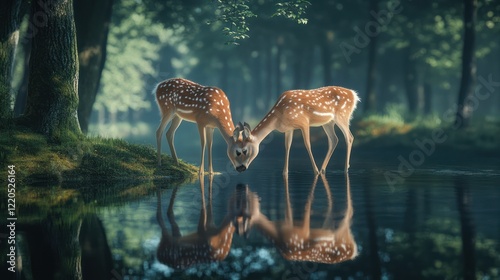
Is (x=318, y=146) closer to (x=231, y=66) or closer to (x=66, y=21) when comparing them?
(x=66, y=21)

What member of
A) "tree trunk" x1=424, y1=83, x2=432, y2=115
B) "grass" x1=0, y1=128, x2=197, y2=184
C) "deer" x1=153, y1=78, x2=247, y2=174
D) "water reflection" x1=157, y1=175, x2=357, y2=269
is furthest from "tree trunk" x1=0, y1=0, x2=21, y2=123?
"tree trunk" x1=424, y1=83, x2=432, y2=115

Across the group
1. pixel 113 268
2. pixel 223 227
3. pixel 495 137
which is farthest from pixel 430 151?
pixel 113 268

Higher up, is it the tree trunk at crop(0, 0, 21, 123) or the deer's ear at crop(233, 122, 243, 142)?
the tree trunk at crop(0, 0, 21, 123)

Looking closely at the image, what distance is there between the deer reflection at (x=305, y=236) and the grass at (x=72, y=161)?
19.0 ft

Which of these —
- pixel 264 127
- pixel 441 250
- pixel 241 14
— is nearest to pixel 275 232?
pixel 441 250

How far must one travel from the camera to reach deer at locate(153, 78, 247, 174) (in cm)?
1708

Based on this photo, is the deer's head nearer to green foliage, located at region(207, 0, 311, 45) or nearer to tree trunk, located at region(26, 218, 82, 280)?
green foliage, located at region(207, 0, 311, 45)

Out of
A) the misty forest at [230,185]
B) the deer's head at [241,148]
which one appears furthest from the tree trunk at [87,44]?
the deer's head at [241,148]

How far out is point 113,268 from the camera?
793cm

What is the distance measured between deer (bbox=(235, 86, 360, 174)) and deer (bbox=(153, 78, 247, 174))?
27cm

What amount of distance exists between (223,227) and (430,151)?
1985 cm

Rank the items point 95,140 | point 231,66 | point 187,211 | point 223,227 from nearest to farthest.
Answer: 1. point 223,227
2. point 187,211
3. point 95,140
4. point 231,66

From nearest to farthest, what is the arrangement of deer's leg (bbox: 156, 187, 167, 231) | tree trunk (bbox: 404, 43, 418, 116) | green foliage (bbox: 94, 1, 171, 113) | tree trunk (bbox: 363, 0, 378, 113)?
1. deer's leg (bbox: 156, 187, 167, 231)
2. tree trunk (bbox: 363, 0, 378, 113)
3. tree trunk (bbox: 404, 43, 418, 116)
4. green foliage (bbox: 94, 1, 171, 113)

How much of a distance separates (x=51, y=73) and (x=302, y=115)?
20.2ft
